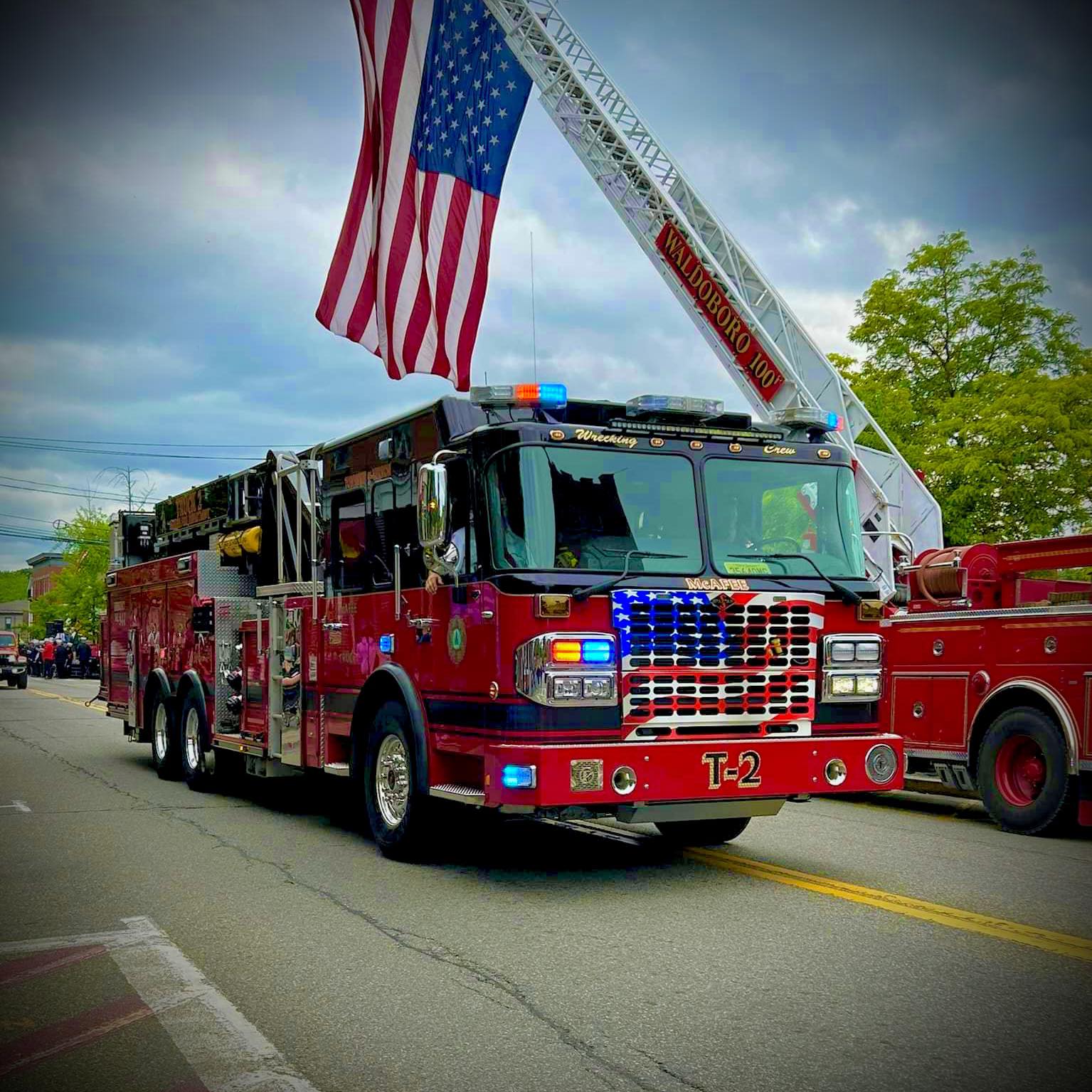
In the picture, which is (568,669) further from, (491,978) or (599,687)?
(491,978)

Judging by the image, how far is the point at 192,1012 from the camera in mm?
5008

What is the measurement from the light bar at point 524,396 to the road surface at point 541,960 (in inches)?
111

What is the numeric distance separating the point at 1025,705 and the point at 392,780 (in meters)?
5.12

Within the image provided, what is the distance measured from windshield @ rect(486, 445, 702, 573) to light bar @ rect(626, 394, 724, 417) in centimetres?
29

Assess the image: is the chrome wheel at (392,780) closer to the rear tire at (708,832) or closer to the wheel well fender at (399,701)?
the wheel well fender at (399,701)

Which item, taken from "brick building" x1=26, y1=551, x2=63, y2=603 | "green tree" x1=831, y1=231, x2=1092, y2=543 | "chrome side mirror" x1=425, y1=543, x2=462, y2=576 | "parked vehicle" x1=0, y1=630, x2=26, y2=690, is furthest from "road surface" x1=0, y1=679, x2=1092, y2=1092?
"brick building" x1=26, y1=551, x2=63, y2=603

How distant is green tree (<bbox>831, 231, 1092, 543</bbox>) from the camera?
2541 centimetres

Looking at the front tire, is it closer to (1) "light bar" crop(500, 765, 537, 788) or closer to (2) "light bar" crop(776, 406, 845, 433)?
(1) "light bar" crop(500, 765, 537, 788)

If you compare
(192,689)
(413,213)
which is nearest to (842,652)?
(192,689)

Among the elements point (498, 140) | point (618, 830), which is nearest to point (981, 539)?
point (498, 140)

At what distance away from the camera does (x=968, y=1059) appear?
4.41 metres

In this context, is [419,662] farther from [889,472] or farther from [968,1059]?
[889,472]

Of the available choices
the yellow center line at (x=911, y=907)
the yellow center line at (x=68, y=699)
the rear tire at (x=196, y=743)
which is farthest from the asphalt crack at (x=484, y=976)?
the yellow center line at (x=68, y=699)

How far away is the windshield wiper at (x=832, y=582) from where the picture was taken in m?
7.70
